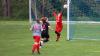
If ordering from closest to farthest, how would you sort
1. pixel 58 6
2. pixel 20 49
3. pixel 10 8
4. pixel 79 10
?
pixel 20 49
pixel 79 10
pixel 58 6
pixel 10 8

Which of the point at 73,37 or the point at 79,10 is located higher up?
the point at 79,10

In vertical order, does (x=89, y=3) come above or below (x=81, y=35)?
above

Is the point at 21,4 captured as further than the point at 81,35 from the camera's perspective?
Yes

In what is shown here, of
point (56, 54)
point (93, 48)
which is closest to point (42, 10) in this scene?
point (93, 48)

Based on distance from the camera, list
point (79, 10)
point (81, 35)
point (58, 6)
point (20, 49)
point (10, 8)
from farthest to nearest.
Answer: point (10, 8), point (58, 6), point (81, 35), point (79, 10), point (20, 49)

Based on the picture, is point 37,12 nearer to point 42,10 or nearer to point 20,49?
point 42,10

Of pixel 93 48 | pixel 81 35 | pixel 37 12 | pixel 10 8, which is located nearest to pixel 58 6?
pixel 37 12

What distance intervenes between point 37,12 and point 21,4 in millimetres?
26673

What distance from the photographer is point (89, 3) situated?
2688 cm

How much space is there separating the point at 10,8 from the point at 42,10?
77.0 ft

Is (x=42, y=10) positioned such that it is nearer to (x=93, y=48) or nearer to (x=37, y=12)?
(x=37, y=12)

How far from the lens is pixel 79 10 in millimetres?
26219

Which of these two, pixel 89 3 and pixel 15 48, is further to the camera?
pixel 89 3

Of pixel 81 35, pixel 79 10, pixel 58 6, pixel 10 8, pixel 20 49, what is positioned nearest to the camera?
pixel 20 49
